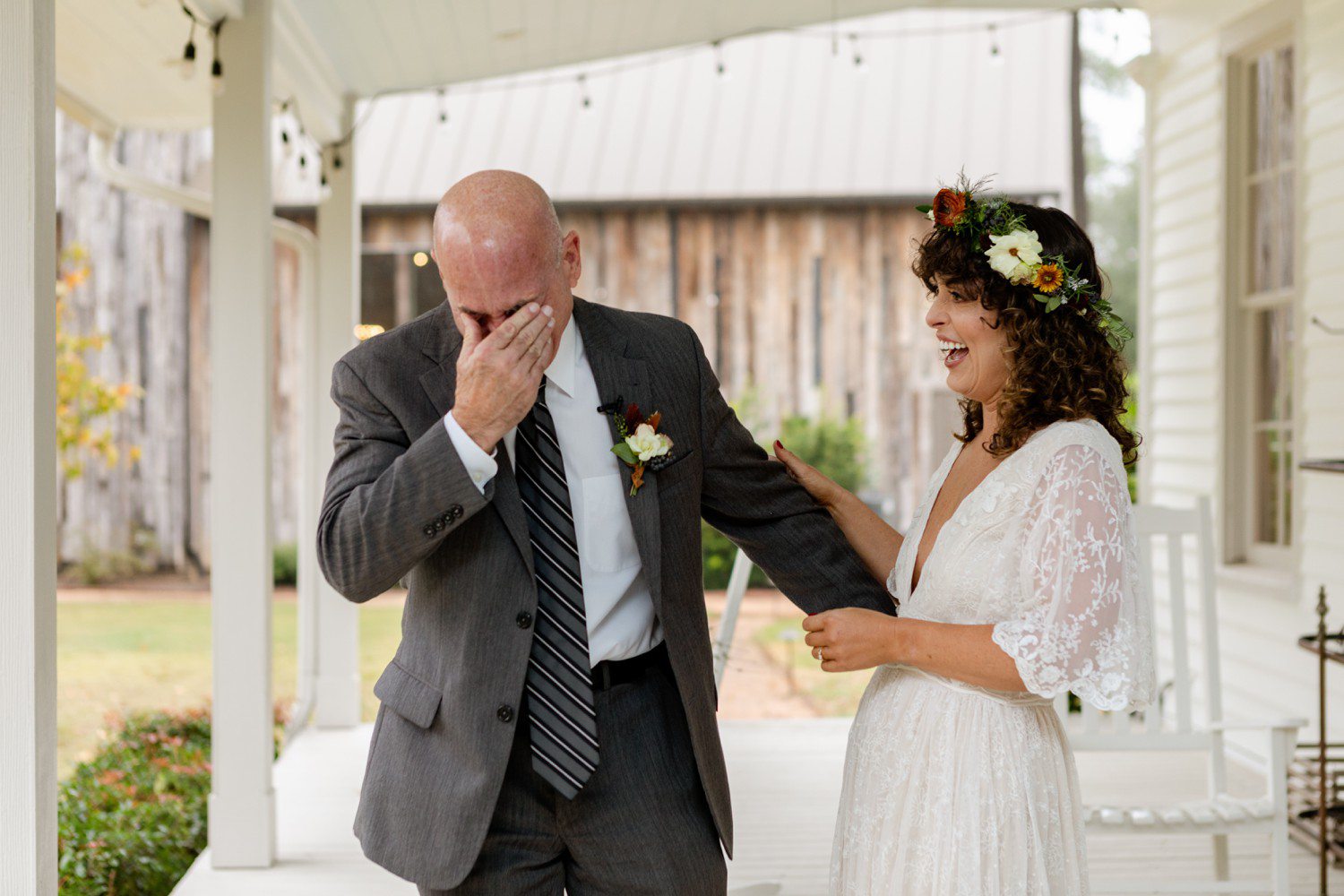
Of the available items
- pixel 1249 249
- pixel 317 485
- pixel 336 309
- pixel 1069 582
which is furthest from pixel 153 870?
pixel 1249 249

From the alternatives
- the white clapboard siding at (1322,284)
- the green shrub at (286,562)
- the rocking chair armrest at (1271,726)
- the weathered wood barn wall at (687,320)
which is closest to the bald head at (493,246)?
the rocking chair armrest at (1271,726)

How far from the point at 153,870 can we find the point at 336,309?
2.82 m

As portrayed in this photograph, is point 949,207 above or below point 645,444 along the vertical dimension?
above

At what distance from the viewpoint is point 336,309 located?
6.25 m

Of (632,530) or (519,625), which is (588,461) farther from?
(519,625)

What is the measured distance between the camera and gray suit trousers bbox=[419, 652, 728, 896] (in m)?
1.92

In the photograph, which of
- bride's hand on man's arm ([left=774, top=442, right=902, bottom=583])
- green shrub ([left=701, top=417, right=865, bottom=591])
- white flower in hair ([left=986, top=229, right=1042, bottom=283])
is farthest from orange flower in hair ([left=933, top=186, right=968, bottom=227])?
green shrub ([left=701, top=417, right=865, bottom=591])

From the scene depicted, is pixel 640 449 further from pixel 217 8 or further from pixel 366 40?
pixel 366 40

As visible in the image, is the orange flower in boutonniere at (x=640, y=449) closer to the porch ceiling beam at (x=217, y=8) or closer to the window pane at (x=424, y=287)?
the porch ceiling beam at (x=217, y=8)

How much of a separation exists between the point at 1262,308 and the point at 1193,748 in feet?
9.89

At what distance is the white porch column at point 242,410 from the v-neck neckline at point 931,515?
259 centimetres

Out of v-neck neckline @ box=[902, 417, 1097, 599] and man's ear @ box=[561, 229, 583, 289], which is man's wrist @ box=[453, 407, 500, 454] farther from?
v-neck neckline @ box=[902, 417, 1097, 599]

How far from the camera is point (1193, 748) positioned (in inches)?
144

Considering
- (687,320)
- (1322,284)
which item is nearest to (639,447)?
(1322,284)
